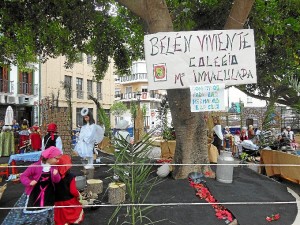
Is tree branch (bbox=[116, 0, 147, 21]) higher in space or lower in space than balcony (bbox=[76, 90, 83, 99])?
lower

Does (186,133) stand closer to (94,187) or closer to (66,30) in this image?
(94,187)

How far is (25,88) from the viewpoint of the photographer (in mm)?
28500

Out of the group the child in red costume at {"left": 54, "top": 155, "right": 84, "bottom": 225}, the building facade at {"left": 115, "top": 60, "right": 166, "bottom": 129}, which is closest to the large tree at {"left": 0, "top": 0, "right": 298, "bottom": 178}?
the child in red costume at {"left": 54, "top": 155, "right": 84, "bottom": 225}

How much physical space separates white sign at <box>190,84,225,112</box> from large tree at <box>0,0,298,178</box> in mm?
2620

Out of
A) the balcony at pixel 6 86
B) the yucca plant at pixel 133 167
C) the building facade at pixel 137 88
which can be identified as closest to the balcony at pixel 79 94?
the balcony at pixel 6 86

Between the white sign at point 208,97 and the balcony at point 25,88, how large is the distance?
2661cm

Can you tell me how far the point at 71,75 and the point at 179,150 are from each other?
27.9 metres

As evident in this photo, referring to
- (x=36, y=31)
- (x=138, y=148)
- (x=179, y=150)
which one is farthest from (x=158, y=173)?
(x=36, y=31)

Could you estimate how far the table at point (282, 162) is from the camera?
7463 mm

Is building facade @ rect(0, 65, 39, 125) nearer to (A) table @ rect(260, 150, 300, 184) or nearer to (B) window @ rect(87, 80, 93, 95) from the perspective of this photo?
(B) window @ rect(87, 80, 93, 95)

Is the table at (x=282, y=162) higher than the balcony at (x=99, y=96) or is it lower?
lower

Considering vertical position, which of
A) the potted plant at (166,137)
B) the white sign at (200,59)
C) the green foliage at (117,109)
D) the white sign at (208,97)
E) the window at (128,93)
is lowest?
the potted plant at (166,137)

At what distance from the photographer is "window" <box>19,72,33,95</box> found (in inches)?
1106

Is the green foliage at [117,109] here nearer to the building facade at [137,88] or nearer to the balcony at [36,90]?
the building facade at [137,88]
